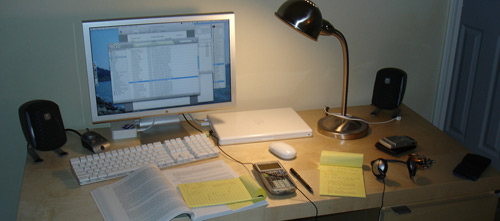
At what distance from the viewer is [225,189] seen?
1.51 meters

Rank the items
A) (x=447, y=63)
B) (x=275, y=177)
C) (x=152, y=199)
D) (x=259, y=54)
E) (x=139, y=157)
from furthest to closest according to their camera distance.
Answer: (x=447, y=63)
(x=259, y=54)
(x=139, y=157)
(x=275, y=177)
(x=152, y=199)

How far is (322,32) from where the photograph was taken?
1.78 meters

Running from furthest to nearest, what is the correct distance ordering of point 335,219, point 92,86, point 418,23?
point 418,23 < point 335,219 < point 92,86

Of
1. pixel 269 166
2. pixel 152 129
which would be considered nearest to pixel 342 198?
pixel 269 166

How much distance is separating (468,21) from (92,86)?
5.57ft

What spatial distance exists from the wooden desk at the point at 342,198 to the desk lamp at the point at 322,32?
0.12 ft

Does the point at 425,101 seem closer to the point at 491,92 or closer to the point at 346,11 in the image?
the point at 491,92

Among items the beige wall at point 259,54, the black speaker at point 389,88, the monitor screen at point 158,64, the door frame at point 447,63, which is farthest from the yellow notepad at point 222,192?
the door frame at point 447,63

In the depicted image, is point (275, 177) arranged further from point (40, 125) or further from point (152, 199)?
point (40, 125)

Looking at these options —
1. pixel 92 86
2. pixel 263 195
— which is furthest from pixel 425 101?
pixel 92 86

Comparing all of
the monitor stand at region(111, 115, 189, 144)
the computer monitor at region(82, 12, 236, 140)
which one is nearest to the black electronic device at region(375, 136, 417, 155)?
the computer monitor at region(82, 12, 236, 140)

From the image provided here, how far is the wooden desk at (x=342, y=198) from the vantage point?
145 cm

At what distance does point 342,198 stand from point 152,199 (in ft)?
1.81

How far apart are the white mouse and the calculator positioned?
0.21 feet
